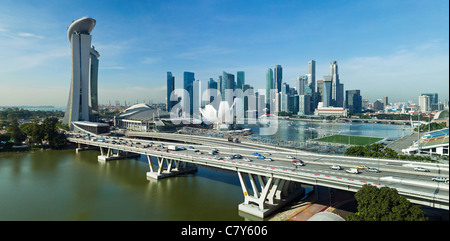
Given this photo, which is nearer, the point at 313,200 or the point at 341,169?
the point at 341,169

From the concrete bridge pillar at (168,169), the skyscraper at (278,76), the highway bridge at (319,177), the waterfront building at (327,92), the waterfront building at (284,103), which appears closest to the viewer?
the highway bridge at (319,177)

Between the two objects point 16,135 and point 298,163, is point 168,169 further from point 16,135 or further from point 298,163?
point 16,135

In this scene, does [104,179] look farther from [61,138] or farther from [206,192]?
[61,138]

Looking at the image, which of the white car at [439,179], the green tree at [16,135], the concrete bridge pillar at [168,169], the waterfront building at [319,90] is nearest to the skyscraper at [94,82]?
the green tree at [16,135]

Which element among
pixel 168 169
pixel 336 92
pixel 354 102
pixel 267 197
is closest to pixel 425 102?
pixel 354 102

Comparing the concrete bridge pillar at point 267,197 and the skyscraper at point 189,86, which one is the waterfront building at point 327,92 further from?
the concrete bridge pillar at point 267,197
